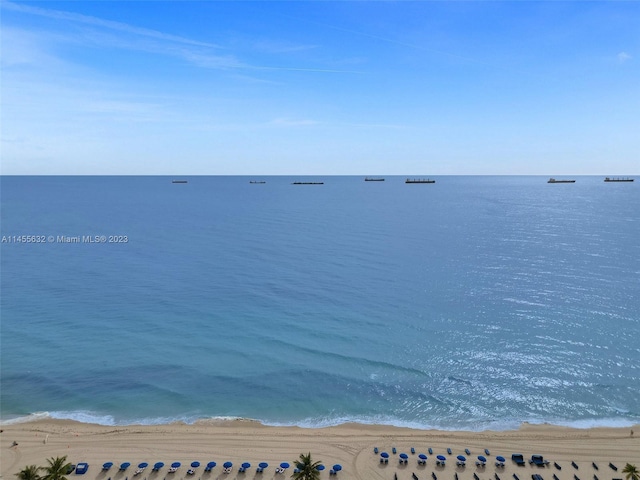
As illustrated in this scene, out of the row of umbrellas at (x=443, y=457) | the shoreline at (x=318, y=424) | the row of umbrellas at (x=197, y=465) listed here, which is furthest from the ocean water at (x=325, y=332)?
the row of umbrellas at (x=197, y=465)

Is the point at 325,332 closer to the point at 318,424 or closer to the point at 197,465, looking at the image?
the point at 318,424

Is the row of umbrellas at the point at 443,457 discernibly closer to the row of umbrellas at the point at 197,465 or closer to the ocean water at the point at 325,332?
the row of umbrellas at the point at 197,465

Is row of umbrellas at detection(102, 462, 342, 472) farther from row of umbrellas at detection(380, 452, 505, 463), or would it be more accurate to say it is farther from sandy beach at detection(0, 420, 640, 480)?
row of umbrellas at detection(380, 452, 505, 463)

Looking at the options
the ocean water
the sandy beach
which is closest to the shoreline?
the ocean water

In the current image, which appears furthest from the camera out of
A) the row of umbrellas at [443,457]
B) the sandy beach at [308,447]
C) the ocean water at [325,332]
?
the ocean water at [325,332]

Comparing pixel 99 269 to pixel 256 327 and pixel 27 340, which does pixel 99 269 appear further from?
pixel 256 327
